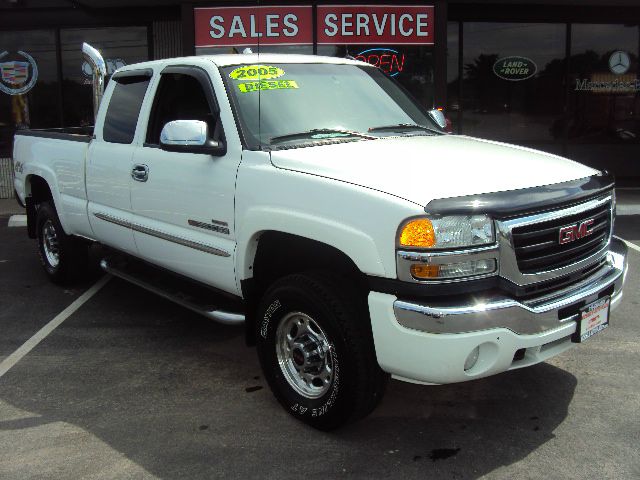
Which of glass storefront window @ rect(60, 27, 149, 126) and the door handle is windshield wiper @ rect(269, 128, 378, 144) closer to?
the door handle

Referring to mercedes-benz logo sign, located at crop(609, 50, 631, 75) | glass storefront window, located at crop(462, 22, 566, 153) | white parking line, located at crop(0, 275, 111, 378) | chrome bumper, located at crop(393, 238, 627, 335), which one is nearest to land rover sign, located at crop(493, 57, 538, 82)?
glass storefront window, located at crop(462, 22, 566, 153)

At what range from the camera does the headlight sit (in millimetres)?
2949

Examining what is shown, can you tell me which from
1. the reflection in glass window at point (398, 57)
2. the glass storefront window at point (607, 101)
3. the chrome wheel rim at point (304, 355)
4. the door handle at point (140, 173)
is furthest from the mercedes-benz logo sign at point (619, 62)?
the chrome wheel rim at point (304, 355)

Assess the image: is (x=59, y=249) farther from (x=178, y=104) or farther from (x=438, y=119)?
(x=438, y=119)

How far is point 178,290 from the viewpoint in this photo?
4.60 m

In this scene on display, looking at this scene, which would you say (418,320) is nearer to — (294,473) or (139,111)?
(294,473)

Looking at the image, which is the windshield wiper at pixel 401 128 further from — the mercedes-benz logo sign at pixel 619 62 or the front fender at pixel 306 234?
the mercedes-benz logo sign at pixel 619 62

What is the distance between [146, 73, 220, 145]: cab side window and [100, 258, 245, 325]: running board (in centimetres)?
98

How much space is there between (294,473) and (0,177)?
11018 mm

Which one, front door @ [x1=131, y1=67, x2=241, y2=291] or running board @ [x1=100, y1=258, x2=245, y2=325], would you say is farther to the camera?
running board @ [x1=100, y1=258, x2=245, y2=325]

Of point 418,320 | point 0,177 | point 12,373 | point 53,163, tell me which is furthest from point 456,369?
point 0,177

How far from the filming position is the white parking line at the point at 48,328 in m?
4.59

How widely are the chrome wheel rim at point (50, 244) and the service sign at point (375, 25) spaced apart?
21.1 feet

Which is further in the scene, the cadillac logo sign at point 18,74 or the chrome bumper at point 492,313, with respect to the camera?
the cadillac logo sign at point 18,74
